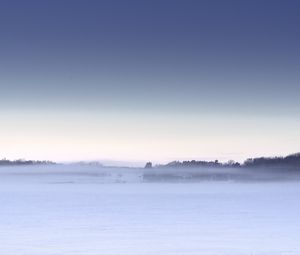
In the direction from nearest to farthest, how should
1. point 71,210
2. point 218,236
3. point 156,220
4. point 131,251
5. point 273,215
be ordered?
point 131,251 → point 218,236 → point 156,220 → point 273,215 → point 71,210

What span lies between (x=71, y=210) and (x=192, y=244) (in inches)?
413

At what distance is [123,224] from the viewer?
18016 mm

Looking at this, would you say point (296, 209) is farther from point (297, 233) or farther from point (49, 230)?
point (49, 230)

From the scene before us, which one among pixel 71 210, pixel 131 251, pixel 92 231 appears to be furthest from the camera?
pixel 71 210

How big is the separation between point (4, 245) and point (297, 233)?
6690mm

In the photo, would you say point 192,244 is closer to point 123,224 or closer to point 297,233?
point 297,233

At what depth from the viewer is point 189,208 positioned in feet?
81.1

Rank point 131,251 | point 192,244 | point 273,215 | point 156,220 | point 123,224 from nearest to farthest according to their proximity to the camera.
A: point 131,251 < point 192,244 < point 123,224 < point 156,220 < point 273,215

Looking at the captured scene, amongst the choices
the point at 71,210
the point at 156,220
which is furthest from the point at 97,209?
the point at 156,220

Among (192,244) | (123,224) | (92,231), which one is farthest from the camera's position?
(123,224)

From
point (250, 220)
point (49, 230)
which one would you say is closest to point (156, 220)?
point (250, 220)

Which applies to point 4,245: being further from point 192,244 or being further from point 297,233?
point 297,233

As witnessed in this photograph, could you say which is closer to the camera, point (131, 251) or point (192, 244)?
point (131, 251)

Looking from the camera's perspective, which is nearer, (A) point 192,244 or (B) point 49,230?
(A) point 192,244
